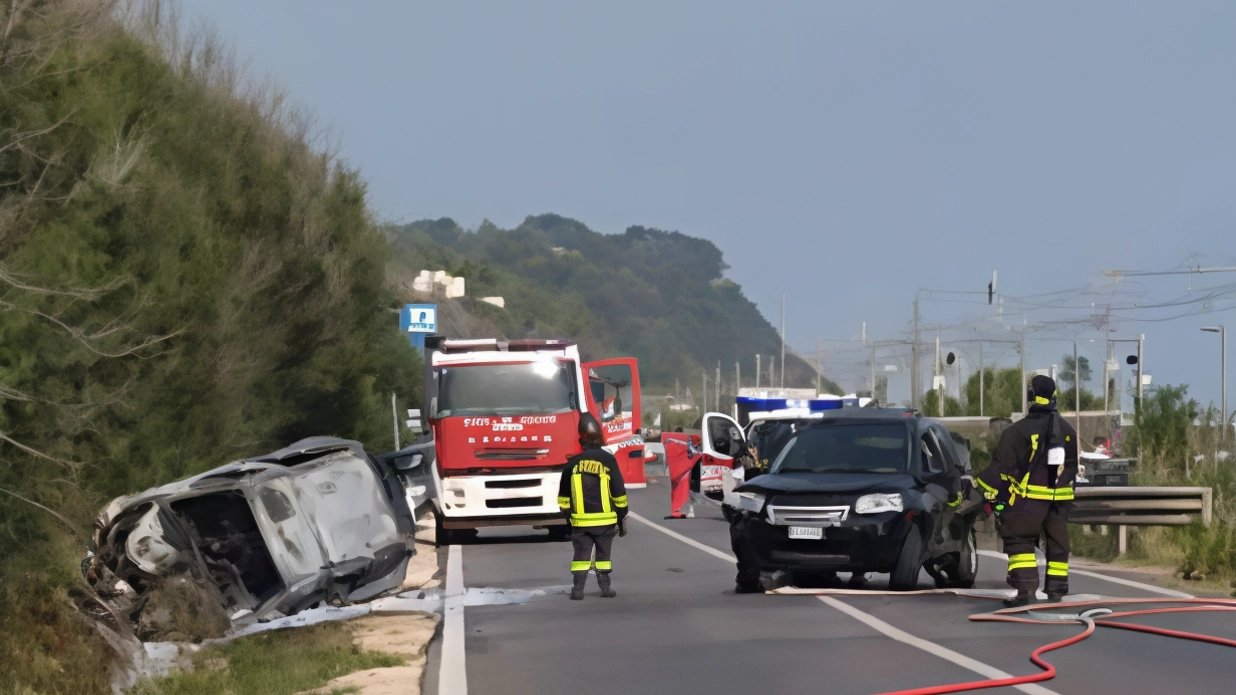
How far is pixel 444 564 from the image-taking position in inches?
784

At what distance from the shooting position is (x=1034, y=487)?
12.4 metres

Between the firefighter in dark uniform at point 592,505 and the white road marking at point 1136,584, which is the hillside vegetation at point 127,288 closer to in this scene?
the firefighter in dark uniform at point 592,505

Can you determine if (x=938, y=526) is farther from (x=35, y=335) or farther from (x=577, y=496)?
(x=35, y=335)

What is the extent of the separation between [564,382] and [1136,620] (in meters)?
11.9

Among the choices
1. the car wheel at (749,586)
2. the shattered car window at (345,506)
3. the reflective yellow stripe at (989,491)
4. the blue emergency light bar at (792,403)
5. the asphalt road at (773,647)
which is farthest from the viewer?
the blue emergency light bar at (792,403)

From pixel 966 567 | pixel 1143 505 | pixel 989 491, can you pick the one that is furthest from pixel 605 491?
pixel 1143 505

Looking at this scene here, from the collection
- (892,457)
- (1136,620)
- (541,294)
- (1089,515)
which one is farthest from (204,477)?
(541,294)

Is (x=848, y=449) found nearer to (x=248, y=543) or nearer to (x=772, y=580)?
(x=772, y=580)

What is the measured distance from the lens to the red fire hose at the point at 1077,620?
28.0 feet

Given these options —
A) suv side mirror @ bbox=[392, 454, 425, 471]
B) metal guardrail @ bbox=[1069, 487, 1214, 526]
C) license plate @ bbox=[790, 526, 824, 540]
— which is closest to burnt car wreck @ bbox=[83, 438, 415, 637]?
suv side mirror @ bbox=[392, 454, 425, 471]

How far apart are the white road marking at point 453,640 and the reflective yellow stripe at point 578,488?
144 centimetres

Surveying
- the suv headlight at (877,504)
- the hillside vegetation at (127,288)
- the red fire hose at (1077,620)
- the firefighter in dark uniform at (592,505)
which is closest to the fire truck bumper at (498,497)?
the hillside vegetation at (127,288)

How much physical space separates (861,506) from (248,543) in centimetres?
566

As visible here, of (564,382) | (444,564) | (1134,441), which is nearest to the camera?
(444,564)
